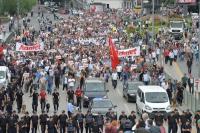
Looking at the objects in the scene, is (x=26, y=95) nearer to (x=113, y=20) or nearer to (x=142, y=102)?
(x=142, y=102)

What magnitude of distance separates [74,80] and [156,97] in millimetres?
9385

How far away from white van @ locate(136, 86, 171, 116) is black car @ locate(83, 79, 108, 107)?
113 inches

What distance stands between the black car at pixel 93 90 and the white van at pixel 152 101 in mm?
2876

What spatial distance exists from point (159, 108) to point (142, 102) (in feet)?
3.53

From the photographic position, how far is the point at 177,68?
5947cm

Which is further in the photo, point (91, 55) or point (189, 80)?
point (91, 55)

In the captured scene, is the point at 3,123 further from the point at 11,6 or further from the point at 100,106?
→ the point at 11,6

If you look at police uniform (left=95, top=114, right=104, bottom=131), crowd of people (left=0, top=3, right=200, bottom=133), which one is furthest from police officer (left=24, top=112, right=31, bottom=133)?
police uniform (left=95, top=114, right=104, bottom=131)

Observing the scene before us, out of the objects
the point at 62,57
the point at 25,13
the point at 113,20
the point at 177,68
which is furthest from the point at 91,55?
the point at 25,13

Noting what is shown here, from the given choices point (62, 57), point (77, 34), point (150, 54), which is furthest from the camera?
point (77, 34)

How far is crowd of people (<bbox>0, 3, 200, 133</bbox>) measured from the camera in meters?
32.2

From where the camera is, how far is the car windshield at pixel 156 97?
38.3 metres

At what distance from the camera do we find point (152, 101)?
38.3 m

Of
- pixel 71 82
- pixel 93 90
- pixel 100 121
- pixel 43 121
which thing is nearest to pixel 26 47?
pixel 71 82
